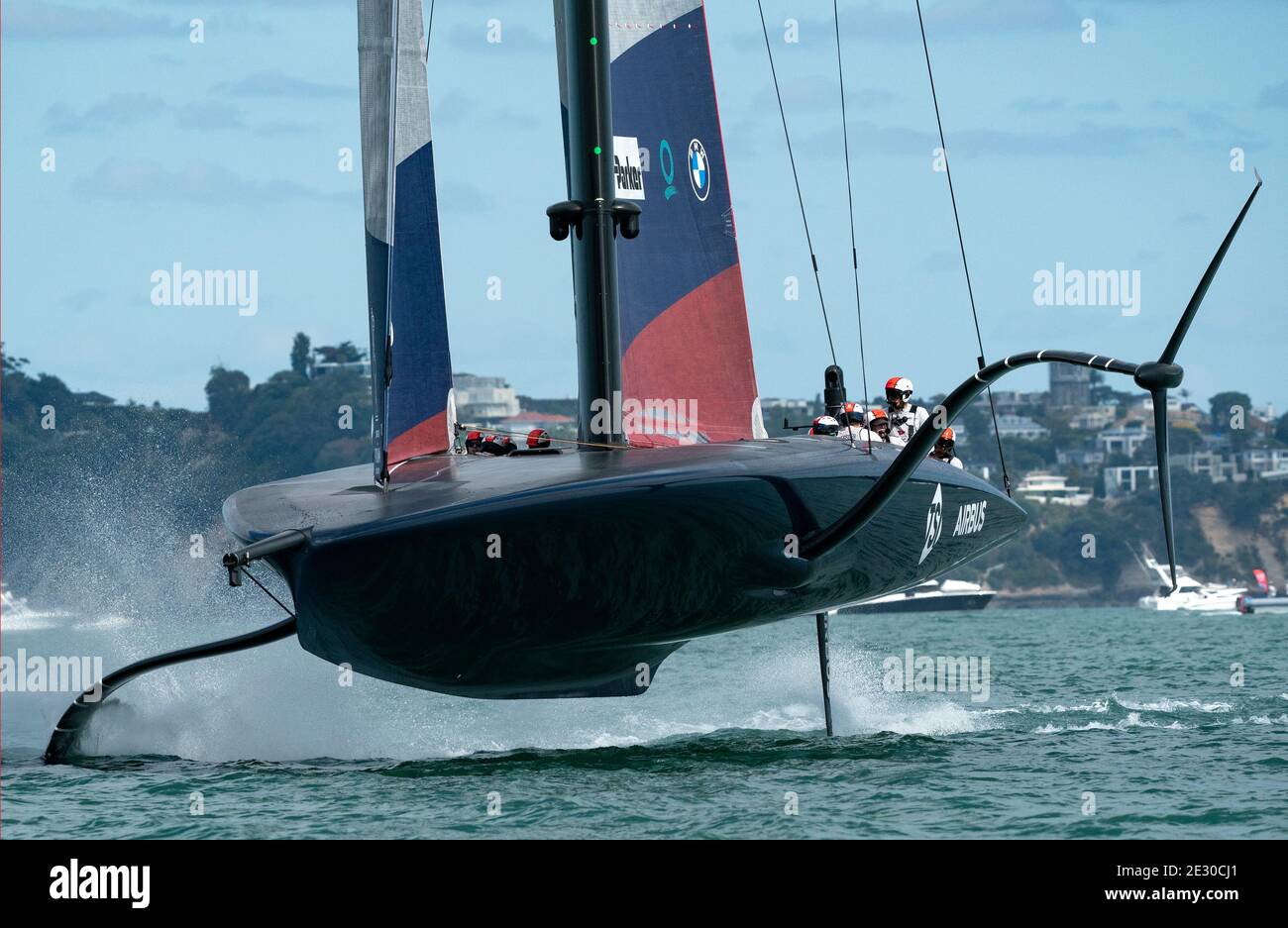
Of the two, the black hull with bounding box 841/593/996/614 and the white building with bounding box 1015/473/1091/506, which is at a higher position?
the white building with bounding box 1015/473/1091/506

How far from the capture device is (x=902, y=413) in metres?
9.60

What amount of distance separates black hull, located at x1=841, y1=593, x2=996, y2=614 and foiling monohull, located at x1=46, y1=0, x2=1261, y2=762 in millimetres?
55040

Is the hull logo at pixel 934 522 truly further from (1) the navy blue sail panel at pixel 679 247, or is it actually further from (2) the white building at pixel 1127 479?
(2) the white building at pixel 1127 479

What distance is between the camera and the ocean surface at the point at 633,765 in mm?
7094

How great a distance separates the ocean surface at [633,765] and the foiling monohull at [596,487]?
52cm

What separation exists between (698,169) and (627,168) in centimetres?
128

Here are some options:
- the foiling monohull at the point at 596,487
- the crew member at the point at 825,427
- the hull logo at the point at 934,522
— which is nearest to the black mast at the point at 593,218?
the foiling monohull at the point at 596,487

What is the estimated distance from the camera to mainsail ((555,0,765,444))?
381 inches

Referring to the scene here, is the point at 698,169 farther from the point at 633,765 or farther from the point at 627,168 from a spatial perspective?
the point at 633,765

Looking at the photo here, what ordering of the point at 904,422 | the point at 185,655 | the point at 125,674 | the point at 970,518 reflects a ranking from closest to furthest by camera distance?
the point at 185,655, the point at 125,674, the point at 970,518, the point at 904,422

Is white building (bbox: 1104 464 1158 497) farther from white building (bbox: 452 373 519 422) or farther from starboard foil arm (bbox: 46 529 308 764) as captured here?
starboard foil arm (bbox: 46 529 308 764)
